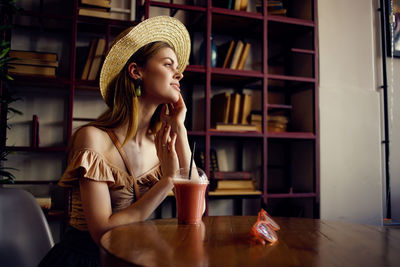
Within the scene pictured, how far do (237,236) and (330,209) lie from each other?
2238 mm

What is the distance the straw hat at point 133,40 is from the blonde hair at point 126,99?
0.07 ft

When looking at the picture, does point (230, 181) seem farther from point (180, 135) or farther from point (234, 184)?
point (180, 135)

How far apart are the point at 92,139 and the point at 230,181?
5.01 ft

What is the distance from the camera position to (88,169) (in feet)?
3.94

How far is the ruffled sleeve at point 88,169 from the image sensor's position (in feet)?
3.94

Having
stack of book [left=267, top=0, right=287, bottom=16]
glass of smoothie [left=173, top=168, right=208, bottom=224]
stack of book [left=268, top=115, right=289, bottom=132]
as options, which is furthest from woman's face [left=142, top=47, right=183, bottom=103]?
stack of book [left=267, top=0, right=287, bottom=16]

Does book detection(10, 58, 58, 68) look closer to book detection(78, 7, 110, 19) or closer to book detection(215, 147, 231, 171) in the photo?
book detection(78, 7, 110, 19)

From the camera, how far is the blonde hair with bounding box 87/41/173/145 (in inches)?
57.5

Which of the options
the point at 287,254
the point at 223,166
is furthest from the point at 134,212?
the point at 223,166

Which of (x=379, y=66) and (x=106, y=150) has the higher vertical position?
(x=379, y=66)

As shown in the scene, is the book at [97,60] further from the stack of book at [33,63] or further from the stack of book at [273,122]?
the stack of book at [273,122]

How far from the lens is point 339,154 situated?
117 inches

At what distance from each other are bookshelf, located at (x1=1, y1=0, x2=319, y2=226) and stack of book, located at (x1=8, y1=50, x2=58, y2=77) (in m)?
0.05

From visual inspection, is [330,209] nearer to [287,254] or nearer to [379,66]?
[379,66]
